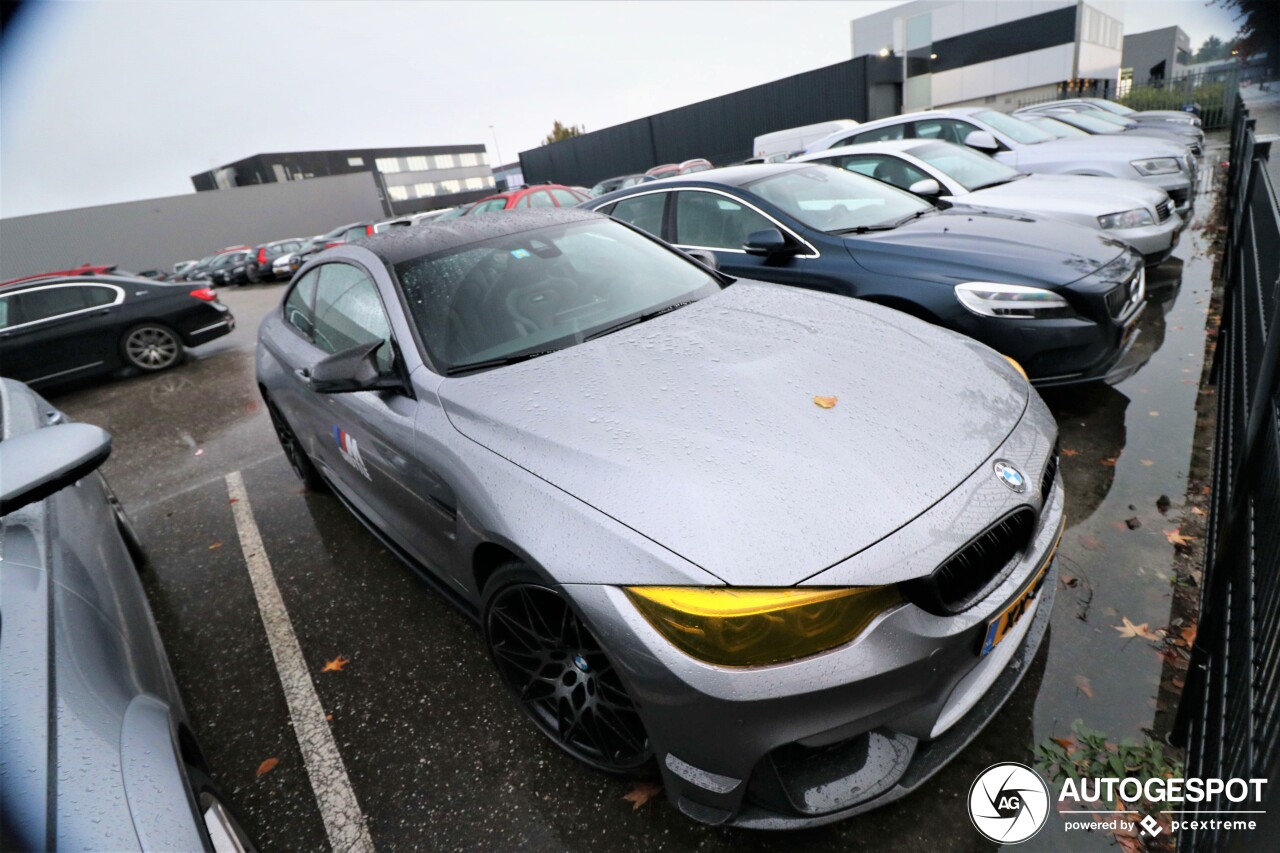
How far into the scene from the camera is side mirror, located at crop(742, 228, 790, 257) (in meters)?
4.09

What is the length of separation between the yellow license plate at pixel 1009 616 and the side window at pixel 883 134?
8.17 meters

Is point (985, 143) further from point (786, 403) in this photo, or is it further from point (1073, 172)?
point (786, 403)

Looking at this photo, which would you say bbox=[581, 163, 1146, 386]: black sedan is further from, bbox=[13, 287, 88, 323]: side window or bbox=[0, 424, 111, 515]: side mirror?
bbox=[13, 287, 88, 323]: side window

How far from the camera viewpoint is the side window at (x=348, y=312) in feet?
8.63

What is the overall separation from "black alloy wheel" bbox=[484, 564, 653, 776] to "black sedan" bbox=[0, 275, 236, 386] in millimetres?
9207

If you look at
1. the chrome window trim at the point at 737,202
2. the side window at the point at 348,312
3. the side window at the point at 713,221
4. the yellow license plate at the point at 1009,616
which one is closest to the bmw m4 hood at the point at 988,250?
the chrome window trim at the point at 737,202

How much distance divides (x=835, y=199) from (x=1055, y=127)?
785 cm

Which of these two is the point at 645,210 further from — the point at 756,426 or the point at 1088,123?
the point at 1088,123

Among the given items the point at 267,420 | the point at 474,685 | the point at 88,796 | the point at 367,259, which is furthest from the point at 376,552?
the point at 267,420

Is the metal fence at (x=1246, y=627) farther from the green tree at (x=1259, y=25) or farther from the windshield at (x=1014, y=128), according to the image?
the green tree at (x=1259, y=25)

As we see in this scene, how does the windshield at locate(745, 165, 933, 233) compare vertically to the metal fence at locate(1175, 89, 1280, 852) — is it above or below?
above

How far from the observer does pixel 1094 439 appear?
363 cm

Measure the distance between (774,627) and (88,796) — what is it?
4.09ft

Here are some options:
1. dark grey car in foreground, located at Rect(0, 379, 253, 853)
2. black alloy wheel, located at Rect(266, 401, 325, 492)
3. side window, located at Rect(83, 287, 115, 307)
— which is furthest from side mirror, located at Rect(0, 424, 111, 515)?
side window, located at Rect(83, 287, 115, 307)
